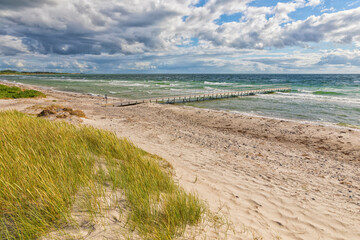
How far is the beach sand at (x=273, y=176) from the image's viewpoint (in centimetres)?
414

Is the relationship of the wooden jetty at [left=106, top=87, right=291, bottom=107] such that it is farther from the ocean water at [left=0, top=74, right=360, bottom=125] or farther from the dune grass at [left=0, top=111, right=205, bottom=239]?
the dune grass at [left=0, top=111, right=205, bottom=239]

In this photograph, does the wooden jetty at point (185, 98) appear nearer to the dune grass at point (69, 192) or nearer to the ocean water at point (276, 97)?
the ocean water at point (276, 97)

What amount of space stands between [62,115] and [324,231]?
14.8 metres

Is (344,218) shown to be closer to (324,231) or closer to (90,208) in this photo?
(324,231)

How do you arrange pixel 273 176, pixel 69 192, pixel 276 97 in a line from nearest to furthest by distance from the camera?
pixel 69 192 < pixel 273 176 < pixel 276 97

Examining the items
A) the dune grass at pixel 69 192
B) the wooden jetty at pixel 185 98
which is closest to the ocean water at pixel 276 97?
the wooden jetty at pixel 185 98

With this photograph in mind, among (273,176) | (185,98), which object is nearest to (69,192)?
(273,176)

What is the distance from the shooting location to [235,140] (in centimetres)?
1117

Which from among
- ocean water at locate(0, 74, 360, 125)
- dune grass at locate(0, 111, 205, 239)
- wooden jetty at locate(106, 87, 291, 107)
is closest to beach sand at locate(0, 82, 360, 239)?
dune grass at locate(0, 111, 205, 239)

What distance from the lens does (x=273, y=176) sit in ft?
21.6

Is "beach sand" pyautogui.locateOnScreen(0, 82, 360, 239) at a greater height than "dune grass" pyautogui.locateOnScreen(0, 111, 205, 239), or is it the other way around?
"dune grass" pyautogui.locateOnScreen(0, 111, 205, 239)

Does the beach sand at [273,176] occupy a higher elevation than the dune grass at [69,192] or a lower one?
lower

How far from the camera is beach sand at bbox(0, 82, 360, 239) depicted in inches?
163

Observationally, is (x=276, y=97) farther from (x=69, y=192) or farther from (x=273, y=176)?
(x=69, y=192)
